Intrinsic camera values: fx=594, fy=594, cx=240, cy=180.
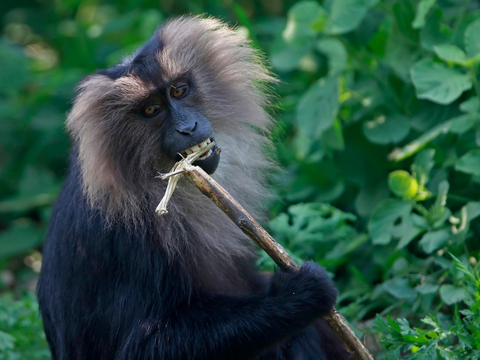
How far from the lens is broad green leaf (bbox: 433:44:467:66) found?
3.62 metres

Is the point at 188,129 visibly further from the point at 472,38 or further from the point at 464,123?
the point at 472,38

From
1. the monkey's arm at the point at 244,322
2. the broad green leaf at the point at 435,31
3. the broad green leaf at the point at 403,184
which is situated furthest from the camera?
the broad green leaf at the point at 435,31

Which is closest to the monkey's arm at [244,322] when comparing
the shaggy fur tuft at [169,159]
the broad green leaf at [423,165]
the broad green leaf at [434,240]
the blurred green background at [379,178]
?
the shaggy fur tuft at [169,159]

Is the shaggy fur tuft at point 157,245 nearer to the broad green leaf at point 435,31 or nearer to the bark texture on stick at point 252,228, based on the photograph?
the bark texture on stick at point 252,228

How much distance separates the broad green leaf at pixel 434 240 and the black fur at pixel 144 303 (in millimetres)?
911

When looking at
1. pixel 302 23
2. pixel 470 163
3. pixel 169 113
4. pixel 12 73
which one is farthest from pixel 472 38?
pixel 12 73

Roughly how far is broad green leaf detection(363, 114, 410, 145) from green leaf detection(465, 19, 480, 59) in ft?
2.23

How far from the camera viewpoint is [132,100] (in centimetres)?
299

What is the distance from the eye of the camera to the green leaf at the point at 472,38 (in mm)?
3650

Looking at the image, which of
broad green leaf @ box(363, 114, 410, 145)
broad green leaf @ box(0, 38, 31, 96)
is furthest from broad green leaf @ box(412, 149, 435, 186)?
broad green leaf @ box(0, 38, 31, 96)

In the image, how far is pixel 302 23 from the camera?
436 centimetres

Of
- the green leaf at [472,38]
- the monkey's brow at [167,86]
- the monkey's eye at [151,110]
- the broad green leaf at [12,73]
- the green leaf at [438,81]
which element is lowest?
the broad green leaf at [12,73]

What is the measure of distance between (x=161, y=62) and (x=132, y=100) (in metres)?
0.26

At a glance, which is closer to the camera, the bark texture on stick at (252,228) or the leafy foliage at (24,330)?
the bark texture on stick at (252,228)
